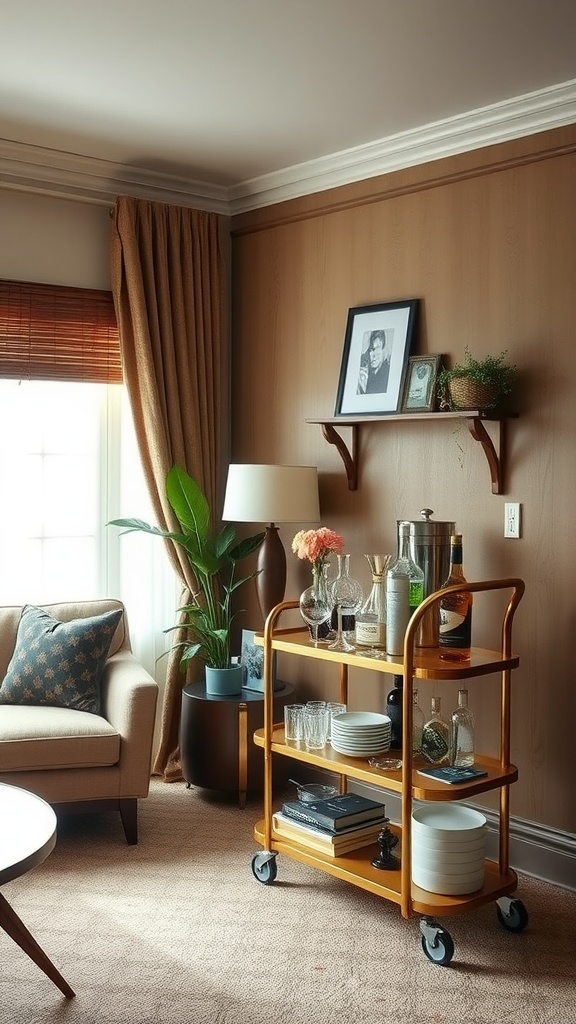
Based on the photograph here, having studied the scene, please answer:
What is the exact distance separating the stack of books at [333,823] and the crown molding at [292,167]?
2.35m

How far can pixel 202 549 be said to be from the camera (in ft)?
14.2

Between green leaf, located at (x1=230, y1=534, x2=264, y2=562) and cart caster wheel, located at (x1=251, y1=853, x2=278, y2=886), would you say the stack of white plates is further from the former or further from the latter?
green leaf, located at (x1=230, y1=534, x2=264, y2=562)

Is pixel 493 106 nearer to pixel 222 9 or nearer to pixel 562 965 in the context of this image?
pixel 222 9

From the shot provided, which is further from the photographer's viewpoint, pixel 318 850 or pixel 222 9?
pixel 318 850

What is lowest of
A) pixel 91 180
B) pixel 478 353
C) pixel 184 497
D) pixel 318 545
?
pixel 318 545

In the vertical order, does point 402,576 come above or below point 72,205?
below

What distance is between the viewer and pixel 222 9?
281 centimetres

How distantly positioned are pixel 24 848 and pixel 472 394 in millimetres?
1977

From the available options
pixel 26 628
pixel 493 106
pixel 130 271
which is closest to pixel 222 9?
pixel 493 106

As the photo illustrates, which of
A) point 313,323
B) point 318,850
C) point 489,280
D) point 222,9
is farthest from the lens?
point 313,323

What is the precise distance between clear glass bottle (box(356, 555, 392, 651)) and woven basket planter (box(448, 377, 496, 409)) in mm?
601

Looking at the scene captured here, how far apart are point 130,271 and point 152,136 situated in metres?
0.62

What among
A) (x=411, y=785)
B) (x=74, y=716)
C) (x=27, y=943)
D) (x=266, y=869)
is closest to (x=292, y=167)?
(x=74, y=716)

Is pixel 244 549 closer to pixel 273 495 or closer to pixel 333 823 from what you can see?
pixel 273 495
